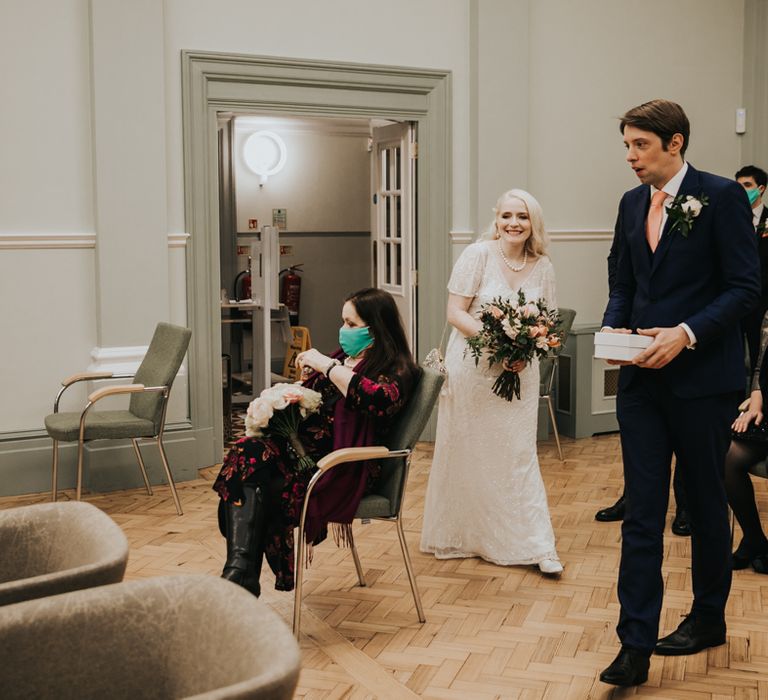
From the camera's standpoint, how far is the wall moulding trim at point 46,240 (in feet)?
19.1

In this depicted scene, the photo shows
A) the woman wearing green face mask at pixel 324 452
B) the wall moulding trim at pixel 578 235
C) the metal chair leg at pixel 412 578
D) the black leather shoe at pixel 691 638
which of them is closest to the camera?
the black leather shoe at pixel 691 638

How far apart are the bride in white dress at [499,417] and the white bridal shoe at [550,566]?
0.01 meters

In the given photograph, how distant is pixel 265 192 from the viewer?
10.8 m

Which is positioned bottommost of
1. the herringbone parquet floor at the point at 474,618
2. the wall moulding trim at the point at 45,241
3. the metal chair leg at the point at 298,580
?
the herringbone parquet floor at the point at 474,618

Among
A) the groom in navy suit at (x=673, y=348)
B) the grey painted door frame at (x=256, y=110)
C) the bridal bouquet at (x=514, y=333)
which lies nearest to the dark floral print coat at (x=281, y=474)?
the bridal bouquet at (x=514, y=333)

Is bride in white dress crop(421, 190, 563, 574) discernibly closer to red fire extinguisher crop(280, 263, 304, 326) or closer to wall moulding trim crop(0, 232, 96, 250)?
wall moulding trim crop(0, 232, 96, 250)

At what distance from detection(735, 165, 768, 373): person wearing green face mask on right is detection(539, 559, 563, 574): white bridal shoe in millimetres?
1743

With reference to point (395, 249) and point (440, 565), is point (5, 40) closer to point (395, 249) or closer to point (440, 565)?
point (395, 249)

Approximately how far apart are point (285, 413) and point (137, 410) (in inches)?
85.6

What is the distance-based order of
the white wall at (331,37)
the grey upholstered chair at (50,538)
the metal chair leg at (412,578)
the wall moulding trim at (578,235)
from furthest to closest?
the wall moulding trim at (578,235) → the white wall at (331,37) → the metal chair leg at (412,578) → the grey upholstered chair at (50,538)

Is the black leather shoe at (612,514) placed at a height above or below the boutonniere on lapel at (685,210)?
below

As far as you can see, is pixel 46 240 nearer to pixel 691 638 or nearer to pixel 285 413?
pixel 285 413

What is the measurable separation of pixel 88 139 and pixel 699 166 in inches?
189

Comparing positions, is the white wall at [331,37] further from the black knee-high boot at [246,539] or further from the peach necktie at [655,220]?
the peach necktie at [655,220]
